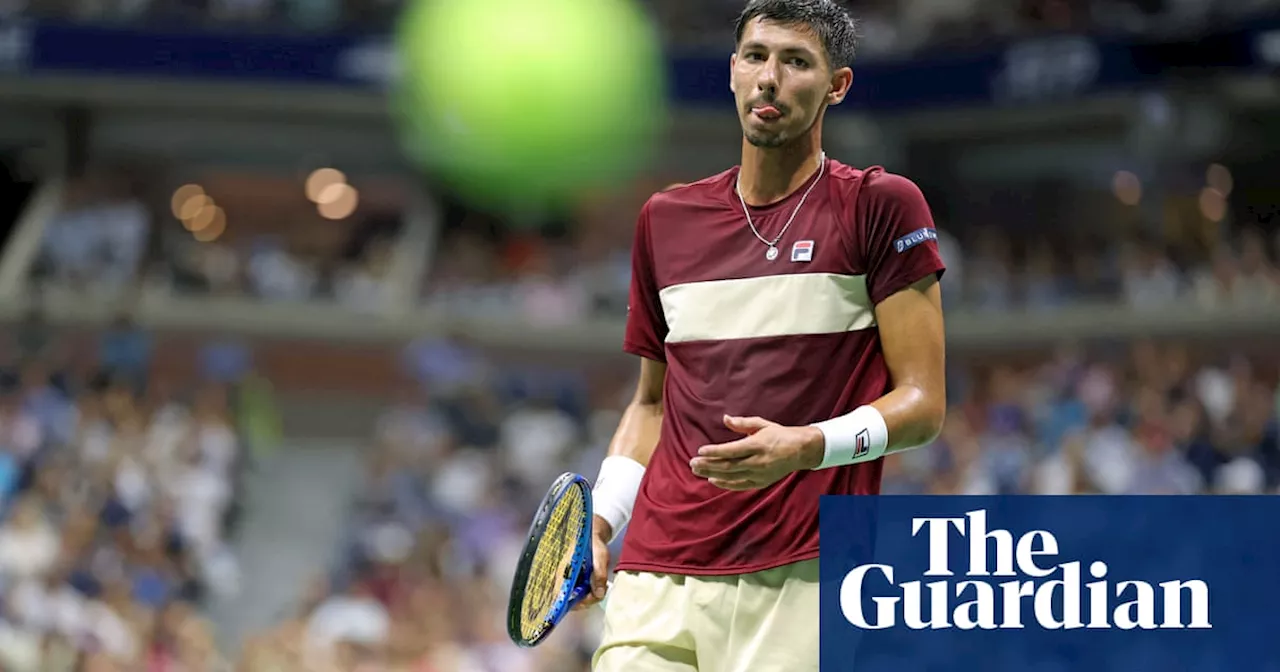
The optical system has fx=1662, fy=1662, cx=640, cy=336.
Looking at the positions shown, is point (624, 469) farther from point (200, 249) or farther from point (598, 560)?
point (200, 249)

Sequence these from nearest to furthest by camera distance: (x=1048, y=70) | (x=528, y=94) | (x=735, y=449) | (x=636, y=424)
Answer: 1. (x=735, y=449)
2. (x=636, y=424)
3. (x=528, y=94)
4. (x=1048, y=70)

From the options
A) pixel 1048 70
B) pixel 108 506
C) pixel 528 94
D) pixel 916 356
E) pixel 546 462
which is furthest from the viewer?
pixel 1048 70

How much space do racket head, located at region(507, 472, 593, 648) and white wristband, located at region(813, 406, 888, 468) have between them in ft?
2.22

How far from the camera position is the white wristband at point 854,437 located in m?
3.08

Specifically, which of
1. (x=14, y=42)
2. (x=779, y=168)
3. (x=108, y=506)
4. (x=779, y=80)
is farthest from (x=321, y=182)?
(x=779, y=80)

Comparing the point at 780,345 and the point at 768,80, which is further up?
the point at 768,80

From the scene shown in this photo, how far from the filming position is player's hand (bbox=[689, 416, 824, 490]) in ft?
9.83

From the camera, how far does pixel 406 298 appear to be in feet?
51.4

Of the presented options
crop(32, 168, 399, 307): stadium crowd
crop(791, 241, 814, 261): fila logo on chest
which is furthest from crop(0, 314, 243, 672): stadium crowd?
crop(791, 241, 814, 261): fila logo on chest

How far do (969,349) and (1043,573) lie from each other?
1200 centimetres

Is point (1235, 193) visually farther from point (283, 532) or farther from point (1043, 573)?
point (1043, 573)

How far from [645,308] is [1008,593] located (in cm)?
99

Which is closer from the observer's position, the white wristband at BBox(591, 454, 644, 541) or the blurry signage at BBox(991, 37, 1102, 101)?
the white wristband at BBox(591, 454, 644, 541)

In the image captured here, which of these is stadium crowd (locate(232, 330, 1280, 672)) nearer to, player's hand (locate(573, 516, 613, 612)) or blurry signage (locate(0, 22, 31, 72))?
blurry signage (locate(0, 22, 31, 72))
